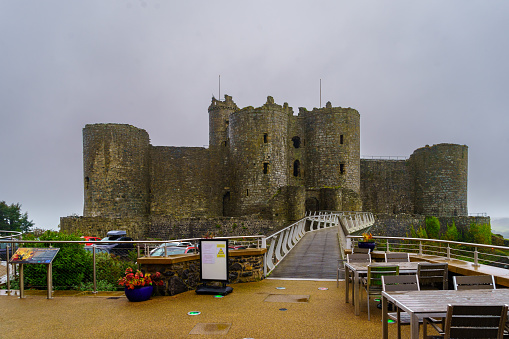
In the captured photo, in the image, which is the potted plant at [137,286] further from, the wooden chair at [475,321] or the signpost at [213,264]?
the wooden chair at [475,321]

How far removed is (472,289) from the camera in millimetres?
4918

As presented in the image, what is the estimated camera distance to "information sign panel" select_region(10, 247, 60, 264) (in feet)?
26.9

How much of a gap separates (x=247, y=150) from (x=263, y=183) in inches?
108

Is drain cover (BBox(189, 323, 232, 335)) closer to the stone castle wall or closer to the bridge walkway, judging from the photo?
the bridge walkway

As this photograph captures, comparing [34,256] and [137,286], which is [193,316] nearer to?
[137,286]

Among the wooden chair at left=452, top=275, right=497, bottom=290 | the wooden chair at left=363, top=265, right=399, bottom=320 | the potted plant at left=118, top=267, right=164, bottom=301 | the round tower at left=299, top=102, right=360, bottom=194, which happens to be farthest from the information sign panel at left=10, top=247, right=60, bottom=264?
the round tower at left=299, top=102, right=360, bottom=194

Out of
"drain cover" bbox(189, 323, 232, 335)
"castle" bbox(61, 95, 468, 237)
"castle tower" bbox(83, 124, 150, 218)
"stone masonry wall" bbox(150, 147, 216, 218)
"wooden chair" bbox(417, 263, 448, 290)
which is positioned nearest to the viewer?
"drain cover" bbox(189, 323, 232, 335)

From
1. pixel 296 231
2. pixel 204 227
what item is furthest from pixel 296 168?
pixel 296 231

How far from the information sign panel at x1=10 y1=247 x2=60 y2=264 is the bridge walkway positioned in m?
4.94

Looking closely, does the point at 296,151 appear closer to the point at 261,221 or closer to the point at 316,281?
the point at 261,221

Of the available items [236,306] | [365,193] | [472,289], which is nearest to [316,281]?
[236,306]

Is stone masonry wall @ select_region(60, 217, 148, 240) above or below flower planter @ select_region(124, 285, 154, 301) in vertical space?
below

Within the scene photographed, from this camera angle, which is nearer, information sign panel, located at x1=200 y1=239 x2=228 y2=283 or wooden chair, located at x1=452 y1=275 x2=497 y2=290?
wooden chair, located at x1=452 y1=275 x2=497 y2=290

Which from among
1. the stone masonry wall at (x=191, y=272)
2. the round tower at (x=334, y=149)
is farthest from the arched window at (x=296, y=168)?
the stone masonry wall at (x=191, y=272)
